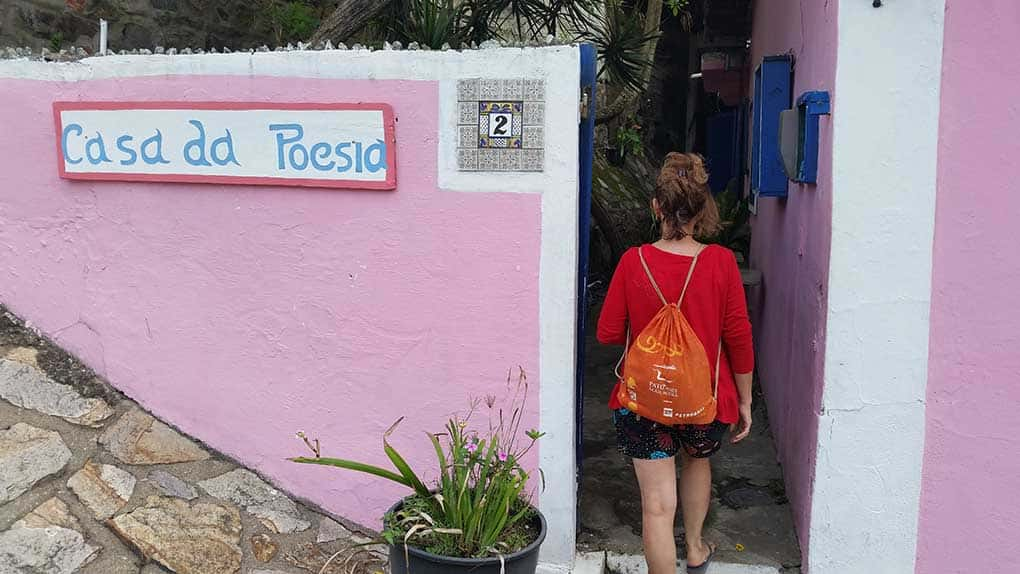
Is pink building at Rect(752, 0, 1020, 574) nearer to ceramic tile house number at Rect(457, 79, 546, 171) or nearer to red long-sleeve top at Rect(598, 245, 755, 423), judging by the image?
red long-sleeve top at Rect(598, 245, 755, 423)

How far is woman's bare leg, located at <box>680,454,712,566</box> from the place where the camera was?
3332 mm

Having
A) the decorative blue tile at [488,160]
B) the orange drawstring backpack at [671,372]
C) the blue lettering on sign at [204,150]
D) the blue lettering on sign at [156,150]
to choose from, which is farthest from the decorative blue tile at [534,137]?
the blue lettering on sign at [156,150]

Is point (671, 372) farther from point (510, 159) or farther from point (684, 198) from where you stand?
point (510, 159)

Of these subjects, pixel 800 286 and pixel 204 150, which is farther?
pixel 800 286

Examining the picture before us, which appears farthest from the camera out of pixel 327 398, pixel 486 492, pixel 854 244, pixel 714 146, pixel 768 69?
pixel 714 146

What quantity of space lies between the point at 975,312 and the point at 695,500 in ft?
3.77

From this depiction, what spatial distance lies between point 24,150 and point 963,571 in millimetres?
3941

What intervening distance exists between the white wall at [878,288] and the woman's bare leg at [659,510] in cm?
52

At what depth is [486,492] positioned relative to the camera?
2.93 metres

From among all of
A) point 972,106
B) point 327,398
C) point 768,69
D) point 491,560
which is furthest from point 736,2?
point 491,560

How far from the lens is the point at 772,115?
190 inches

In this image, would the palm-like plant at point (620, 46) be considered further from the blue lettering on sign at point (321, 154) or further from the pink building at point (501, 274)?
the blue lettering on sign at point (321, 154)

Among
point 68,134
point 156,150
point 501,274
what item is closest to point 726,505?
point 501,274

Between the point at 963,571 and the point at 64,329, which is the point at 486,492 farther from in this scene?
the point at 64,329
